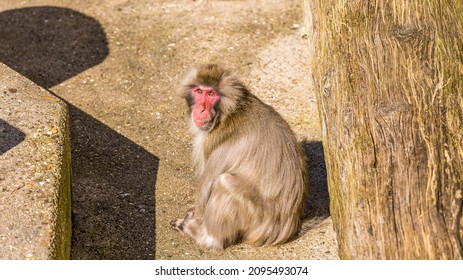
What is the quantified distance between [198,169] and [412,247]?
250 cm

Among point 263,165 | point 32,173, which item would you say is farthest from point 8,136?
point 263,165

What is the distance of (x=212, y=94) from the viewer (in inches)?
265

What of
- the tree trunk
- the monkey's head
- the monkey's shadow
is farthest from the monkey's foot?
the tree trunk

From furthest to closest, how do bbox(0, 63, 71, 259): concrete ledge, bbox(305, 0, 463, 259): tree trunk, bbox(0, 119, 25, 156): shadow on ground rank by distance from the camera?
bbox(0, 119, 25, 156): shadow on ground < bbox(0, 63, 71, 259): concrete ledge < bbox(305, 0, 463, 259): tree trunk

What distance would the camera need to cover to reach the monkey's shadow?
7.48 m

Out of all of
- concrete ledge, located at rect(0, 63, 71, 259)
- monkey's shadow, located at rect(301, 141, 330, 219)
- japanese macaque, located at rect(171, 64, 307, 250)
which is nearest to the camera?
concrete ledge, located at rect(0, 63, 71, 259)

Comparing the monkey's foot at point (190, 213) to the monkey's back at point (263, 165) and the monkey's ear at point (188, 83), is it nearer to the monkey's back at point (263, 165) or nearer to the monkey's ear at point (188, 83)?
the monkey's back at point (263, 165)

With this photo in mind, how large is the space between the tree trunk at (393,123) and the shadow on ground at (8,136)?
253cm

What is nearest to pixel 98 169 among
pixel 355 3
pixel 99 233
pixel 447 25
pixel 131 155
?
pixel 131 155

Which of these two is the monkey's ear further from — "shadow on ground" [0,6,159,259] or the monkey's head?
"shadow on ground" [0,6,159,259]

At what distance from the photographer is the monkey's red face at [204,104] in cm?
670

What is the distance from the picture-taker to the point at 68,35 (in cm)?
1038

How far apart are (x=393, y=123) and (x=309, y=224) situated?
1.65 m

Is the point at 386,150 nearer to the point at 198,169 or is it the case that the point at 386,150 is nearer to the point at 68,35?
the point at 198,169
